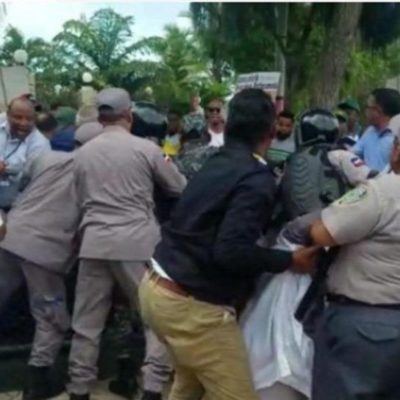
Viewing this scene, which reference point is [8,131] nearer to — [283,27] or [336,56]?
[336,56]

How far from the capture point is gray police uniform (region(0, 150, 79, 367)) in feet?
18.5

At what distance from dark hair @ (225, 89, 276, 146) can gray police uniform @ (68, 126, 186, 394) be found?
4.63ft

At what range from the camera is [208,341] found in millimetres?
3854

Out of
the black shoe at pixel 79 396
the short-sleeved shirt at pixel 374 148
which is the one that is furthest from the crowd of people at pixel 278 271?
the short-sleeved shirt at pixel 374 148

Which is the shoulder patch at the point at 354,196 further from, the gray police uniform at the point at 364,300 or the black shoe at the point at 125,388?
the black shoe at the point at 125,388

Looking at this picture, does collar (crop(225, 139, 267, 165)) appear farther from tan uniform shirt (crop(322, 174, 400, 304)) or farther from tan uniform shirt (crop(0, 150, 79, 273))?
tan uniform shirt (crop(0, 150, 79, 273))

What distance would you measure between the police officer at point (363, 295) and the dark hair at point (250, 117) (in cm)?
42

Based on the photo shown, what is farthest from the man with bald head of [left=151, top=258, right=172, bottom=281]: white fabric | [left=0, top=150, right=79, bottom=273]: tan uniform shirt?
[left=151, top=258, right=172, bottom=281]: white fabric

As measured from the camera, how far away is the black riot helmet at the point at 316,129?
4.25m

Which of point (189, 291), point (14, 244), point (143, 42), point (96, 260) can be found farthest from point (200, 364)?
point (143, 42)

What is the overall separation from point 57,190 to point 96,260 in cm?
57

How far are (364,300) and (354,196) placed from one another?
405mm

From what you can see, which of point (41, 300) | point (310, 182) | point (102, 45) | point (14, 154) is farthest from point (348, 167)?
point (102, 45)

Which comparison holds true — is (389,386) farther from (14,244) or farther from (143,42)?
(143,42)
